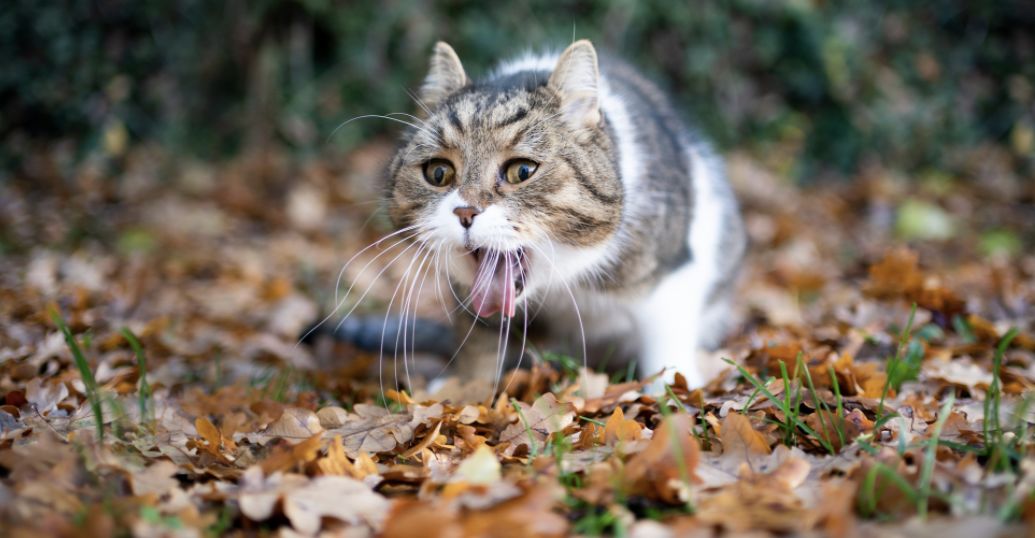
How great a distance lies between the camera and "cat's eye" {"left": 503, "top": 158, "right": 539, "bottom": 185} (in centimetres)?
241

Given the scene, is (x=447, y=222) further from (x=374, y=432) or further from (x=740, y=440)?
(x=740, y=440)

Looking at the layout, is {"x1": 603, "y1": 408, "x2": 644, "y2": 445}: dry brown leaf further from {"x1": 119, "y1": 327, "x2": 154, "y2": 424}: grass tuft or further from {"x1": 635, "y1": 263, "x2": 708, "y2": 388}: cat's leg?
{"x1": 119, "y1": 327, "x2": 154, "y2": 424}: grass tuft

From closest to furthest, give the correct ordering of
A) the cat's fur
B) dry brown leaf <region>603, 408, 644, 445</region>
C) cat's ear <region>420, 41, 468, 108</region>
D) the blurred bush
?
dry brown leaf <region>603, 408, 644, 445</region> < the cat's fur < cat's ear <region>420, 41, 468, 108</region> < the blurred bush

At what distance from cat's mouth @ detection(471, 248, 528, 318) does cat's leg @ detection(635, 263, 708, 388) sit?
64cm

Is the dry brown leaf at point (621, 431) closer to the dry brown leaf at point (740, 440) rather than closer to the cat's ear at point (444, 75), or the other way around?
the dry brown leaf at point (740, 440)

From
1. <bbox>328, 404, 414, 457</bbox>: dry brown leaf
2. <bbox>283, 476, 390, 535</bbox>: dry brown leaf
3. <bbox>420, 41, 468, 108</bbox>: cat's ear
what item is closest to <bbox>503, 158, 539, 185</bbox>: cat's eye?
<bbox>420, 41, 468, 108</bbox>: cat's ear

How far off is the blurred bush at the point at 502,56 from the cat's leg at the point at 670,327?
9.87 feet

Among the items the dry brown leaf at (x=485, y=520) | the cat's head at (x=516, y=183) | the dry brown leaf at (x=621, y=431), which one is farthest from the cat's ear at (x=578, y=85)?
the dry brown leaf at (x=485, y=520)

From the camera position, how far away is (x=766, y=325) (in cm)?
363

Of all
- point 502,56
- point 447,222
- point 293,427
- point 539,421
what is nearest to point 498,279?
point 447,222

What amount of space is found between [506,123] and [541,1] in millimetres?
4112

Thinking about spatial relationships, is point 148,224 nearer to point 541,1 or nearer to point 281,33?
point 281,33

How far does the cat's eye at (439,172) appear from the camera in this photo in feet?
8.13

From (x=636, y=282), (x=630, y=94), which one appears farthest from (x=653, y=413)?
(x=630, y=94)
